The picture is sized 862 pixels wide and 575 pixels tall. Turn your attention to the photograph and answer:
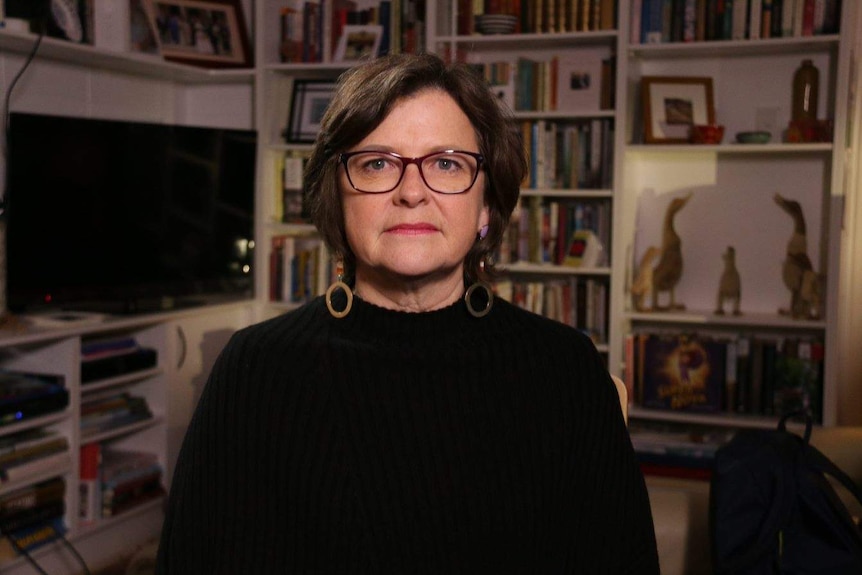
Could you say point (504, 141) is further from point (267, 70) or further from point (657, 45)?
point (267, 70)

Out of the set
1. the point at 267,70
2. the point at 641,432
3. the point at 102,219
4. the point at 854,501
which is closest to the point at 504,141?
the point at 854,501

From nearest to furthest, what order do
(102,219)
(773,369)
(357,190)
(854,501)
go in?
(357,190) < (854,501) < (102,219) < (773,369)

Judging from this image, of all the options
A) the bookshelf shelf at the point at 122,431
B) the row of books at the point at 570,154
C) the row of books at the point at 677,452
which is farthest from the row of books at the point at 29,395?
the row of books at the point at 677,452

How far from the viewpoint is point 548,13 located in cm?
363

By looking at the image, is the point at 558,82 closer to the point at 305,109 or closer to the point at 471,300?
the point at 305,109

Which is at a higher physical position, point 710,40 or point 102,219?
point 710,40

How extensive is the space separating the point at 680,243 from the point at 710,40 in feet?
2.47

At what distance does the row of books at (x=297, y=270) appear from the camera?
4031 millimetres

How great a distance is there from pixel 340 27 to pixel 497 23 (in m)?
0.69

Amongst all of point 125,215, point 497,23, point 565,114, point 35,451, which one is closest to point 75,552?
point 35,451

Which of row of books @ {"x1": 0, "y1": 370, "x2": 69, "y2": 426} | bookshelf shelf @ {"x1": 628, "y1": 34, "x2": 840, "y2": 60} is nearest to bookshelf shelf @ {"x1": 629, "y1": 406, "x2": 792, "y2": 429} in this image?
bookshelf shelf @ {"x1": 628, "y1": 34, "x2": 840, "y2": 60}

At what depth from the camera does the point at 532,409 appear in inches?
53.4

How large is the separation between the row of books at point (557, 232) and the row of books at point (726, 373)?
0.38 meters

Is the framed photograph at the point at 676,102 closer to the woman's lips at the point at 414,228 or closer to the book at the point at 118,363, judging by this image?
the book at the point at 118,363
